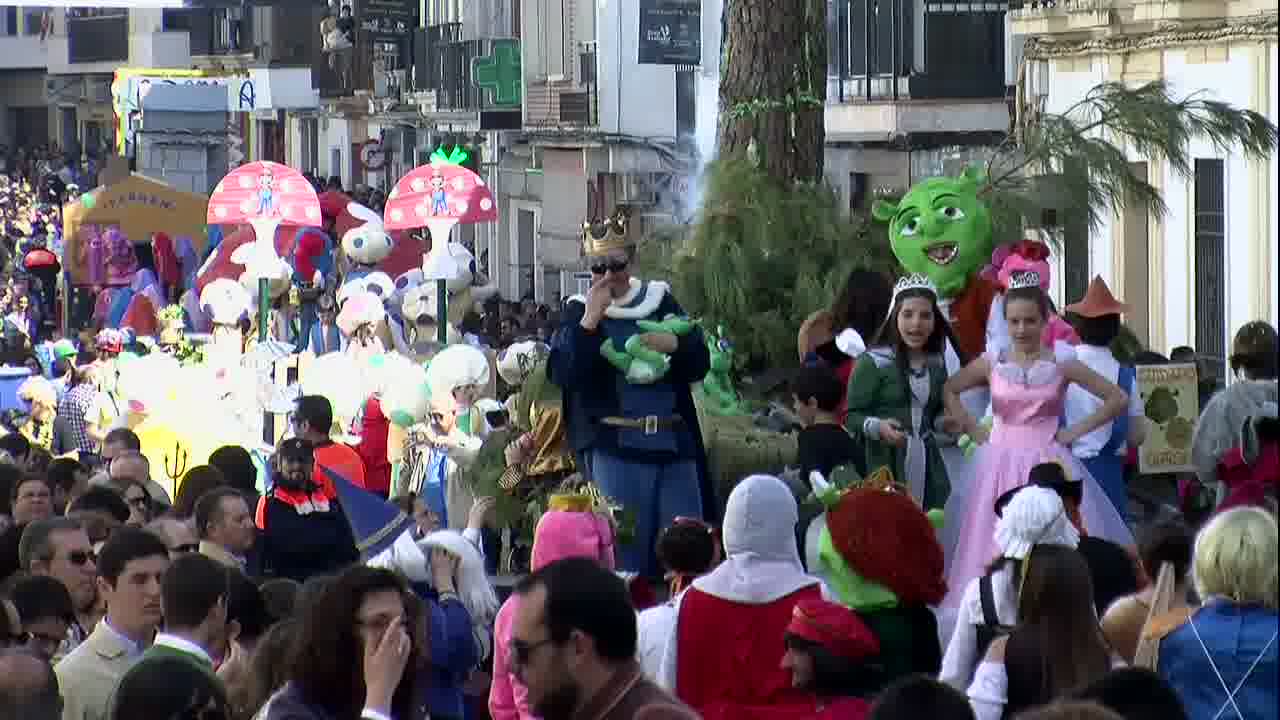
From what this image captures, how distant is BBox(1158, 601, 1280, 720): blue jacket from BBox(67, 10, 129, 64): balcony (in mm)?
56979

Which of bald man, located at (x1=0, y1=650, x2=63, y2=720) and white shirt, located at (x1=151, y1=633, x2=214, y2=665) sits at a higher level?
white shirt, located at (x1=151, y1=633, x2=214, y2=665)

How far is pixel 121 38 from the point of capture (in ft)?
206

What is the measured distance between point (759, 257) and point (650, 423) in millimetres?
1658

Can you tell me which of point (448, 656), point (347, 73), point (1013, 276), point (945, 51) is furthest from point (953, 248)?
point (347, 73)

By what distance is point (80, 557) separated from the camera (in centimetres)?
869

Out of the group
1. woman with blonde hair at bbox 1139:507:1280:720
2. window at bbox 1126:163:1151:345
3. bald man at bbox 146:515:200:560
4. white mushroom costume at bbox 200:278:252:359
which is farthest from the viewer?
window at bbox 1126:163:1151:345

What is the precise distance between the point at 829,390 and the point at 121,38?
180 ft

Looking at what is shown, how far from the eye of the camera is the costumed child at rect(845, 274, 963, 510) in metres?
9.93

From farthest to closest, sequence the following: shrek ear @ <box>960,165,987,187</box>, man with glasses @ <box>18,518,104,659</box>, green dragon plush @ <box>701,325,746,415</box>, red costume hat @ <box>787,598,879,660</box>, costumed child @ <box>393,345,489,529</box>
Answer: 1. costumed child @ <box>393,345,489,529</box>
2. shrek ear @ <box>960,165,987,187</box>
3. green dragon plush @ <box>701,325,746,415</box>
4. man with glasses @ <box>18,518,104,659</box>
5. red costume hat @ <box>787,598,879,660</box>

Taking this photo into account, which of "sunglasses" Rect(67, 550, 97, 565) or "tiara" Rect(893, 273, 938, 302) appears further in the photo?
"tiara" Rect(893, 273, 938, 302)

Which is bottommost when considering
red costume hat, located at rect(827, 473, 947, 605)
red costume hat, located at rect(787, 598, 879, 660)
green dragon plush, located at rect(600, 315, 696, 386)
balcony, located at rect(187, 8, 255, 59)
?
red costume hat, located at rect(787, 598, 879, 660)

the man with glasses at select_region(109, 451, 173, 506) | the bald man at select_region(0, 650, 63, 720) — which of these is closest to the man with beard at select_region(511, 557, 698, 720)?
the bald man at select_region(0, 650, 63, 720)

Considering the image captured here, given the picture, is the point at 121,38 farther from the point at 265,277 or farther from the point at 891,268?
the point at 891,268

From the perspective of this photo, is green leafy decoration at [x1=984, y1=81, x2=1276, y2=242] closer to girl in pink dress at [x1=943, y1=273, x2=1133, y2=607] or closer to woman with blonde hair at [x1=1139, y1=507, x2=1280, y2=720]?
girl in pink dress at [x1=943, y1=273, x2=1133, y2=607]
